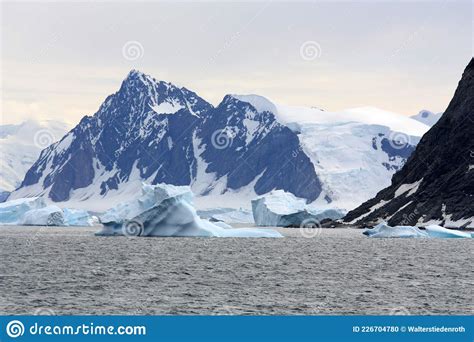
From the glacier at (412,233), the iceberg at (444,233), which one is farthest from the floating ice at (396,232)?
the iceberg at (444,233)

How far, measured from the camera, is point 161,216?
138 meters

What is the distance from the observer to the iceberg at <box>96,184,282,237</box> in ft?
433

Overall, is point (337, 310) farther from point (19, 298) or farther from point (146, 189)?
point (146, 189)

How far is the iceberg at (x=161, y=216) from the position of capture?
132 m

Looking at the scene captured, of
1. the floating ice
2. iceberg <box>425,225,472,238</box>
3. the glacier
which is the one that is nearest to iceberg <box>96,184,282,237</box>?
the floating ice

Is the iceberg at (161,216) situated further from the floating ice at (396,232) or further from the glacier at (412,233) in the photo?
the glacier at (412,233)

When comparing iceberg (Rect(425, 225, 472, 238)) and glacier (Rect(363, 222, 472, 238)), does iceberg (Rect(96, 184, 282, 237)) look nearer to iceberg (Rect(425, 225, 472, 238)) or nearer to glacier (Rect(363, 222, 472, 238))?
glacier (Rect(363, 222, 472, 238))

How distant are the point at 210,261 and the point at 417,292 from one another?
33.0 m

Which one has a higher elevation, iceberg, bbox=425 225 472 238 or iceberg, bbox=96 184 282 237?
iceberg, bbox=96 184 282 237

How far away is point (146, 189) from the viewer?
458 feet

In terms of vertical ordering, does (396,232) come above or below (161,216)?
below

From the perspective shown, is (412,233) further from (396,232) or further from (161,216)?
(161,216)

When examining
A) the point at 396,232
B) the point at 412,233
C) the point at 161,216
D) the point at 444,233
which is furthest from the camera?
the point at 396,232

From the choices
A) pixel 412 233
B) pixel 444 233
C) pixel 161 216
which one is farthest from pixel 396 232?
pixel 161 216
